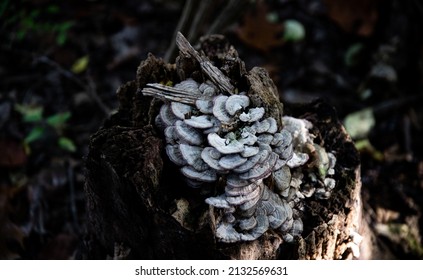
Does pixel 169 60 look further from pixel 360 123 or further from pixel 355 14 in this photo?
pixel 355 14

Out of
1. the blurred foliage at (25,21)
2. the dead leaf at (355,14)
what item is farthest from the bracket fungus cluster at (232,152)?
the dead leaf at (355,14)

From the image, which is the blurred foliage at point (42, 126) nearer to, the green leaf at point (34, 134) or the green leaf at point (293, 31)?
the green leaf at point (34, 134)

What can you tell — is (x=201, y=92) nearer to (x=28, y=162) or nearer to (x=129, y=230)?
(x=129, y=230)

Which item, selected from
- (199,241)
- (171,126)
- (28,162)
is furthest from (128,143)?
(28,162)

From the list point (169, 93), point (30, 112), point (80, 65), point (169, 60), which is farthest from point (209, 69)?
point (80, 65)
